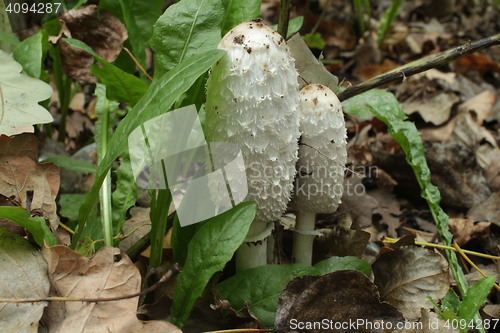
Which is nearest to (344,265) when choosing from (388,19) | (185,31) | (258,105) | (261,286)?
(261,286)

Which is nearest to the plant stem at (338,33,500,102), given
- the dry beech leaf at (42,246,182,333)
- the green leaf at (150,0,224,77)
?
the green leaf at (150,0,224,77)

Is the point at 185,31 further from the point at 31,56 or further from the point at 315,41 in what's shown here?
the point at 315,41

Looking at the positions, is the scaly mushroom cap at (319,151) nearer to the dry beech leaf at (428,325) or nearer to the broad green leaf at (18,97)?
the dry beech leaf at (428,325)

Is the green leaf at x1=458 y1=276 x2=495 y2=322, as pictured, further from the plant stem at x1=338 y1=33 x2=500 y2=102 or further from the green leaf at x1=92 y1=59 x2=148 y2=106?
the green leaf at x1=92 y1=59 x2=148 y2=106

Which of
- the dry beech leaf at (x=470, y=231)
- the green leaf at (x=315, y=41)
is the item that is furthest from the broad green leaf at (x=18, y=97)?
the green leaf at (x=315, y=41)

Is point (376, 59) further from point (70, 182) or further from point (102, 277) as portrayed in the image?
point (102, 277)
